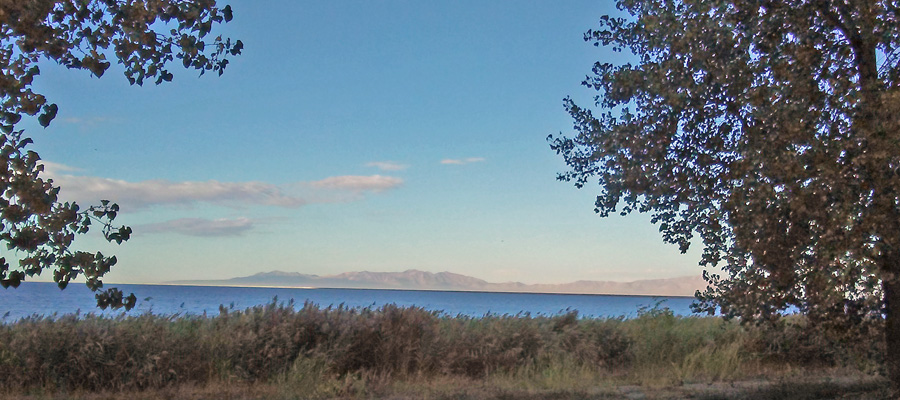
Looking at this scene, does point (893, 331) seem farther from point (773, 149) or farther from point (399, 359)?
point (399, 359)

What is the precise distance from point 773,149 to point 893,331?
10.8ft

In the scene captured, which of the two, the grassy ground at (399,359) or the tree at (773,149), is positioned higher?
the tree at (773,149)

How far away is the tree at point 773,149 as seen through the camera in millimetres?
7719

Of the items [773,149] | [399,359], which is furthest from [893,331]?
[399,359]

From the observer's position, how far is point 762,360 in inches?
596

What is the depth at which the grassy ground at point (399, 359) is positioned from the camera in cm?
1105

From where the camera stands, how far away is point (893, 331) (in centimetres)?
945

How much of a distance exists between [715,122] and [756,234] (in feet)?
5.73

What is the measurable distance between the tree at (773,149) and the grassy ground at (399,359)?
5.36ft

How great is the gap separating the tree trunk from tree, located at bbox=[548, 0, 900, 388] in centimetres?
2

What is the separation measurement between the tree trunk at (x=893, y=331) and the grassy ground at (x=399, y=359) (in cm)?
42

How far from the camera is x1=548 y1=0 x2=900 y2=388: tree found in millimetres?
7719

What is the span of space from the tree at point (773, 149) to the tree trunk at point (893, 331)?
0.05 feet

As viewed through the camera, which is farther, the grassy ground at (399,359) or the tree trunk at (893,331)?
the grassy ground at (399,359)
